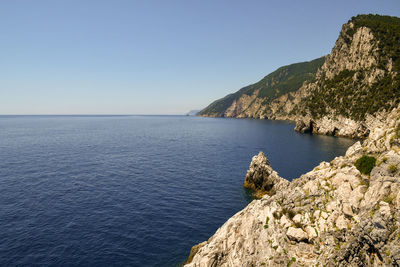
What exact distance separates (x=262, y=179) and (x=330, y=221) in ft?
110

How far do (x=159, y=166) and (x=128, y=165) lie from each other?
35.5 feet

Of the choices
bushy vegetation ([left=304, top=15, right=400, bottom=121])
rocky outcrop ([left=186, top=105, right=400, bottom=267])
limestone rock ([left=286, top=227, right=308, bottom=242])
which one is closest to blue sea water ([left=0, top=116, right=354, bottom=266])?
rocky outcrop ([left=186, top=105, right=400, bottom=267])

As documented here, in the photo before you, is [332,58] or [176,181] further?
[332,58]

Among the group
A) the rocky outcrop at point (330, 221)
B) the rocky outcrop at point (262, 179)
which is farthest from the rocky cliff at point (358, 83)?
the rocky outcrop at point (330, 221)

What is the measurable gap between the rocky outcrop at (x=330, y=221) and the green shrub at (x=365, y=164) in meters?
0.34

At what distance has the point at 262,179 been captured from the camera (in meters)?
52.7

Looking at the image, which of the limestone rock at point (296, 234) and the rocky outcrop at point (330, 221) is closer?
the rocky outcrop at point (330, 221)

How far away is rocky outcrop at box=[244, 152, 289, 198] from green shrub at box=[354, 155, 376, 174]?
89.2 ft

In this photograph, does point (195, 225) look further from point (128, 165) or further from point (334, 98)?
point (334, 98)

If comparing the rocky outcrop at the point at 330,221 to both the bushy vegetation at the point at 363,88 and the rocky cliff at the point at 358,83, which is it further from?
the rocky cliff at the point at 358,83

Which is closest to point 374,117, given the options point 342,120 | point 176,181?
point 342,120

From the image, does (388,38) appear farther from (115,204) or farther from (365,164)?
(115,204)

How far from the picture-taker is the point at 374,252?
1659cm

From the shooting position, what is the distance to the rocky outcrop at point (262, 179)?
49.8 metres
